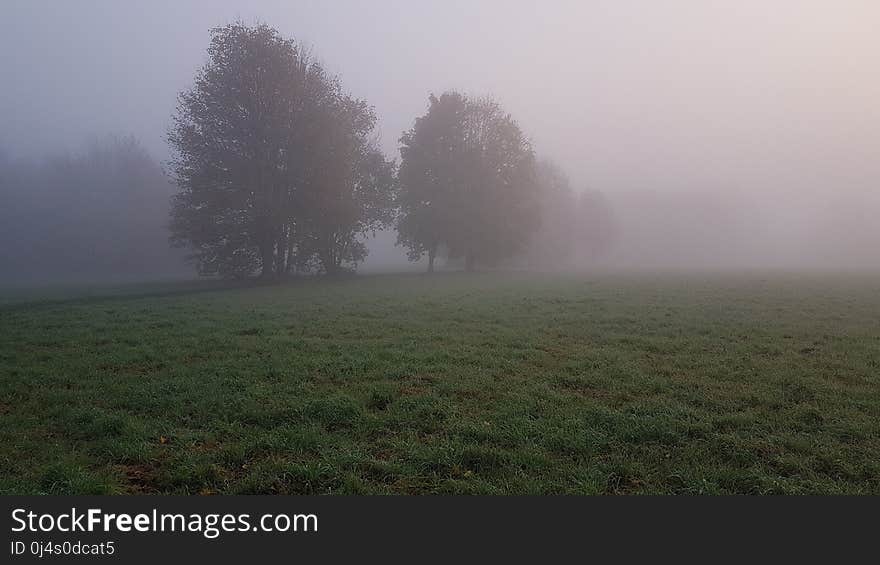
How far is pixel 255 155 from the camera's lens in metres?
38.5

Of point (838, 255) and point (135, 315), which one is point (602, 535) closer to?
point (135, 315)

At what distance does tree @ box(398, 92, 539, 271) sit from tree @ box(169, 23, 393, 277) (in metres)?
12.3

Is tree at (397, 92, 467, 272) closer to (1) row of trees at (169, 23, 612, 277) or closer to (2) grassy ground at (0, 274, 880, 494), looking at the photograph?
(1) row of trees at (169, 23, 612, 277)

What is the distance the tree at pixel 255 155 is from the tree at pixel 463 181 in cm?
1230

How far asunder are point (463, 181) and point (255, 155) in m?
22.4

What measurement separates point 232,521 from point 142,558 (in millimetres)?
882

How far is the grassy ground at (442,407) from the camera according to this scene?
20.2 ft

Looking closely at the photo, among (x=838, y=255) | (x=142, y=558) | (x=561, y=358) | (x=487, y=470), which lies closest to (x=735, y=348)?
(x=561, y=358)

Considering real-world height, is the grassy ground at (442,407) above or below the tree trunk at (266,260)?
below

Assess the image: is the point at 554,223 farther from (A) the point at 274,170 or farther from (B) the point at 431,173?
(A) the point at 274,170

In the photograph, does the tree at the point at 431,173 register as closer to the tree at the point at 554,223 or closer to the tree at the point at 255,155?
the tree at the point at 255,155

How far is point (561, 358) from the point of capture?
12156 mm

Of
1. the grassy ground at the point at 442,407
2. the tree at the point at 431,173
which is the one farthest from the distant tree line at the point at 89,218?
the grassy ground at the point at 442,407

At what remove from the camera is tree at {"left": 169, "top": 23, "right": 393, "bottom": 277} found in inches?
1485
